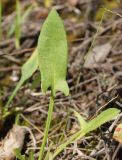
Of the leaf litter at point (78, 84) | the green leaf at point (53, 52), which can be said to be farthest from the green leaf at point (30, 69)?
the green leaf at point (53, 52)

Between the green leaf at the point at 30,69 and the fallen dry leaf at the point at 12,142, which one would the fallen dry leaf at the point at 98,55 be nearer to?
the green leaf at the point at 30,69

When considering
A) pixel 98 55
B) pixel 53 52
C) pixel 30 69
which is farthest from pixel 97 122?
pixel 98 55

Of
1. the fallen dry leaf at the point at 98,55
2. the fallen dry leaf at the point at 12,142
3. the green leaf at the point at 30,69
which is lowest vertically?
the fallen dry leaf at the point at 12,142

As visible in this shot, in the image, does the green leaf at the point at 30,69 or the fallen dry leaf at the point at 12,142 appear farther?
the green leaf at the point at 30,69

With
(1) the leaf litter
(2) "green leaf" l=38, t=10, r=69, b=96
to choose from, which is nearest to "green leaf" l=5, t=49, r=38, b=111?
(1) the leaf litter

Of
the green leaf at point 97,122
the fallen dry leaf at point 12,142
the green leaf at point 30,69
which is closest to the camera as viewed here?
the green leaf at point 97,122

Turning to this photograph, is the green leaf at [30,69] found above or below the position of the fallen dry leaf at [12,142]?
above

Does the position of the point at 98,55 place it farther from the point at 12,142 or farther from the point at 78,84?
the point at 12,142
